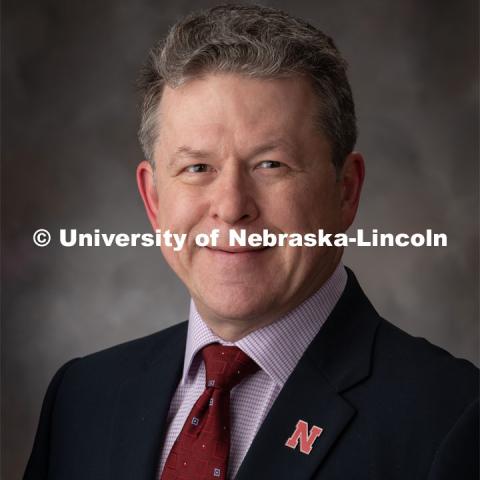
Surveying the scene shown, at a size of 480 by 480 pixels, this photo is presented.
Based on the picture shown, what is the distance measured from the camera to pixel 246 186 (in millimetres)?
3277

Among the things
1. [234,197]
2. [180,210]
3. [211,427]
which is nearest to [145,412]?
[211,427]

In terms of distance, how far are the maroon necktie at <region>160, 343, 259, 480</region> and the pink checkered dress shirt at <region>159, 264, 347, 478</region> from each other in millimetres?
39

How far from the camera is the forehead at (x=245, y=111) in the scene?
3.24 metres

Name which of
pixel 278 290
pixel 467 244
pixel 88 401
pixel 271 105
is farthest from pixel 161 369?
pixel 467 244

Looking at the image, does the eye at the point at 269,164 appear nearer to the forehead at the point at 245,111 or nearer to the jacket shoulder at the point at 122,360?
the forehead at the point at 245,111

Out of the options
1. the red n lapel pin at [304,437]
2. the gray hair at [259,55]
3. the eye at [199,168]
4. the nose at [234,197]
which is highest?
the gray hair at [259,55]

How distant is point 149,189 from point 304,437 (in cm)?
119

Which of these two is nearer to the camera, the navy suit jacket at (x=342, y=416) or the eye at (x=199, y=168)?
the navy suit jacket at (x=342, y=416)

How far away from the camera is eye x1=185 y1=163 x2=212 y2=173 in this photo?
3346 millimetres

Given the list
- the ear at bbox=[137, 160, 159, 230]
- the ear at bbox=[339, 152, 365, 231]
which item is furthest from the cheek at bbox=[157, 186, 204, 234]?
the ear at bbox=[339, 152, 365, 231]

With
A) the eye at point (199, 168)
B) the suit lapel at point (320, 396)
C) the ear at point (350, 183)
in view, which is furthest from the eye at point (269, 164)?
the suit lapel at point (320, 396)

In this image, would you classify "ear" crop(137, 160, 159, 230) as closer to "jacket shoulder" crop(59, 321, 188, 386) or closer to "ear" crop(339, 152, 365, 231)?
"jacket shoulder" crop(59, 321, 188, 386)

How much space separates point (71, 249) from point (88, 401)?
1765 millimetres

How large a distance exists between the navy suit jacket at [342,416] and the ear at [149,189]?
527 millimetres
